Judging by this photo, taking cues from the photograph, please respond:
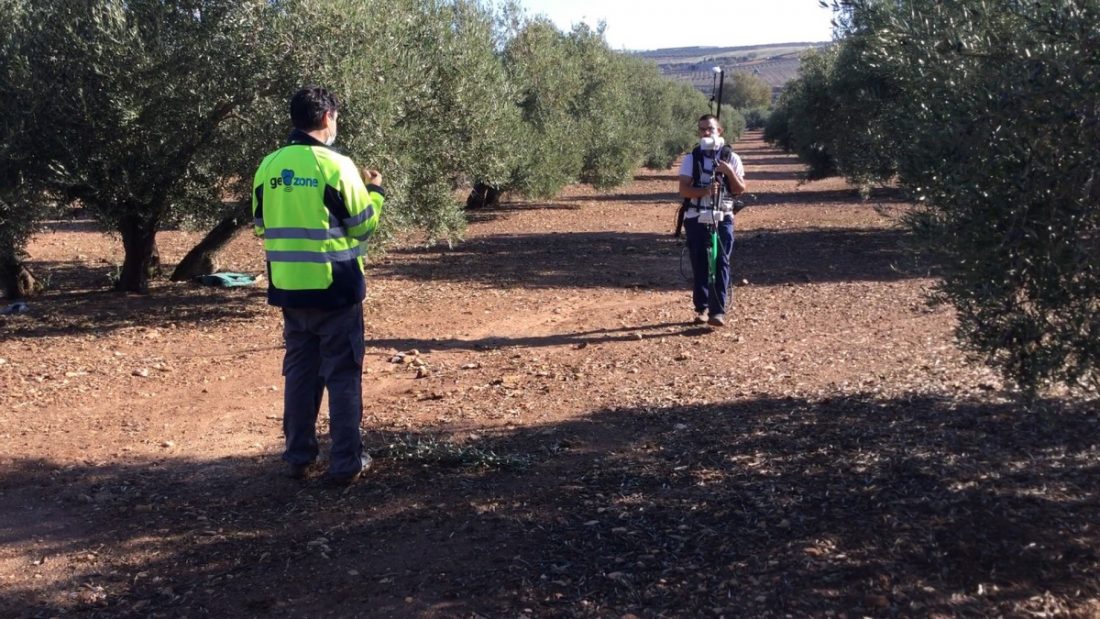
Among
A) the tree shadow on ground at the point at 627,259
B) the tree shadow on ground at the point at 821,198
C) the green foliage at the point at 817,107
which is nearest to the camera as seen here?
the tree shadow on ground at the point at 627,259

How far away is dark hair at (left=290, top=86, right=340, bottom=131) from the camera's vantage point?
4996mm

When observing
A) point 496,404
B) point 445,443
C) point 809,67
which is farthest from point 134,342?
point 809,67

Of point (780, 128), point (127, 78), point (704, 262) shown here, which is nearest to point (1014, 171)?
point (704, 262)

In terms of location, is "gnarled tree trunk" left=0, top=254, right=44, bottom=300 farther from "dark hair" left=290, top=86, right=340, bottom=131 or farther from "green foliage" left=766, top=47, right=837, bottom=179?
"green foliage" left=766, top=47, right=837, bottom=179

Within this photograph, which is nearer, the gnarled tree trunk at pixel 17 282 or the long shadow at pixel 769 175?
the gnarled tree trunk at pixel 17 282

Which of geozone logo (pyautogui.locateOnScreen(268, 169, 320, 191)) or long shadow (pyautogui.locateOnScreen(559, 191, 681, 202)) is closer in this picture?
geozone logo (pyautogui.locateOnScreen(268, 169, 320, 191))

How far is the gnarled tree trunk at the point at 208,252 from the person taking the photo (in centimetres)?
1177

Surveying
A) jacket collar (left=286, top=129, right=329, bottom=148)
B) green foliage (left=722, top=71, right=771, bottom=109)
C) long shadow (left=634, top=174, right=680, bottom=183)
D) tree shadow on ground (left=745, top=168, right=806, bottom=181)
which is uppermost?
green foliage (left=722, top=71, right=771, bottom=109)

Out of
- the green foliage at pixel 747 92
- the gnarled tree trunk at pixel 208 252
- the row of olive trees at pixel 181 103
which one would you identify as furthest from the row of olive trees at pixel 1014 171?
the green foliage at pixel 747 92

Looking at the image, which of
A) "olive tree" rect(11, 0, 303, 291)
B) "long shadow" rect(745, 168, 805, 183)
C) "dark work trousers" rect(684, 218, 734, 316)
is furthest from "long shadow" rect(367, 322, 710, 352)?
"long shadow" rect(745, 168, 805, 183)

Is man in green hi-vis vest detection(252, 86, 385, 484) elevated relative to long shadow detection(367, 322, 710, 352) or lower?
elevated

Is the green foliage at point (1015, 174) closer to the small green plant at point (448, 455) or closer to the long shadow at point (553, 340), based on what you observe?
the small green plant at point (448, 455)

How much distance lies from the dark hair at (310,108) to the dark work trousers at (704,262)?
4.64 meters

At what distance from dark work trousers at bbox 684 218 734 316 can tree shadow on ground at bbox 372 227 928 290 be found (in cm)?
287
